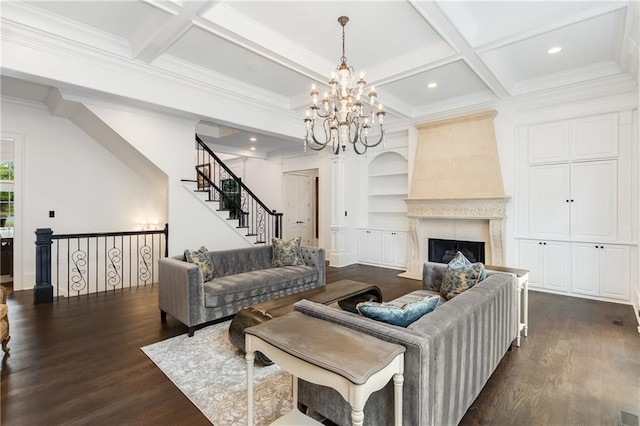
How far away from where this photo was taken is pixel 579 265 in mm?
4793

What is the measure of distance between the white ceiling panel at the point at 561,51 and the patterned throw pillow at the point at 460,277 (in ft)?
8.69

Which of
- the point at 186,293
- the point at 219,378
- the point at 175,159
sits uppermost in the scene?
the point at 175,159

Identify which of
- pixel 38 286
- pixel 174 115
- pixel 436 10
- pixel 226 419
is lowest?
pixel 226 419

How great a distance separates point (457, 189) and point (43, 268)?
6875 millimetres

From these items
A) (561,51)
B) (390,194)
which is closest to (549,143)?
(561,51)

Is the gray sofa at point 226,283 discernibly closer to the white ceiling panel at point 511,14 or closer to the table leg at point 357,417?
the table leg at point 357,417

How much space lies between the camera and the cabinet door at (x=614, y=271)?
445cm

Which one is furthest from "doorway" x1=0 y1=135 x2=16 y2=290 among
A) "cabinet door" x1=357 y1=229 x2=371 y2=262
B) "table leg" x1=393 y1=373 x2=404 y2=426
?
"table leg" x1=393 y1=373 x2=404 y2=426

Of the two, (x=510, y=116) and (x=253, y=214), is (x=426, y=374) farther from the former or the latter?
(x=253, y=214)

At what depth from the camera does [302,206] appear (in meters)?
9.43

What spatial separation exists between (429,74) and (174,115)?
13.3ft

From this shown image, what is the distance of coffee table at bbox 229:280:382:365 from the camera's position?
2.75 meters

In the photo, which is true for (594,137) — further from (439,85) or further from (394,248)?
(394,248)

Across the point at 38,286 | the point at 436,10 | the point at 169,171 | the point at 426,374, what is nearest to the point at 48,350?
the point at 38,286
